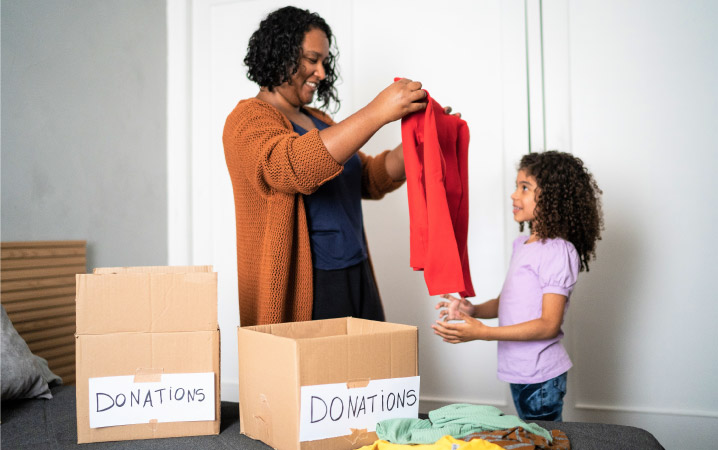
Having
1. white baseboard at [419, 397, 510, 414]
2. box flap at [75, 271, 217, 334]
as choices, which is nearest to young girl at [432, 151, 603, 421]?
box flap at [75, 271, 217, 334]

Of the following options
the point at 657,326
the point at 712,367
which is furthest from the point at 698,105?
the point at 712,367

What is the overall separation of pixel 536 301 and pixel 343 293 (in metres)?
0.52

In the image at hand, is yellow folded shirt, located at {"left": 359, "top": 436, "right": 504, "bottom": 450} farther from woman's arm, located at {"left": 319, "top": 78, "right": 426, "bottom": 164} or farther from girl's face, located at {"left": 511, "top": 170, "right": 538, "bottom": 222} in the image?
girl's face, located at {"left": 511, "top": 170, "right": 538, "bottom": 222}

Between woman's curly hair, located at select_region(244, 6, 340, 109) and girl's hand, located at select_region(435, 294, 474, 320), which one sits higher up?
woman's curly hair, located at select_region(244, 6, 340, 109)

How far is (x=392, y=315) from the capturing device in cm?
241

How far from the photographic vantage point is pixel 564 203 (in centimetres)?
151

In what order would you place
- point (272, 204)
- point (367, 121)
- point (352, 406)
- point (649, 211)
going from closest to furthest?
point (352, 406) → point (367, 121) → point (272, 204) → point (649, 211)

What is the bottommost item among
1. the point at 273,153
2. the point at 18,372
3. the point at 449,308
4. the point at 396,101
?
the point at 18,372

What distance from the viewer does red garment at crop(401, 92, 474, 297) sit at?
1.16 m

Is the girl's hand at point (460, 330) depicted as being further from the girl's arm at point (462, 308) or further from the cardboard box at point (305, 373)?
the cardboard box at point (305, 373)

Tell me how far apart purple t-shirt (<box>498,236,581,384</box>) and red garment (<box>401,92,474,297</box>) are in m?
0.27

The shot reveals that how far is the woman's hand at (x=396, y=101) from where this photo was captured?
1.13m

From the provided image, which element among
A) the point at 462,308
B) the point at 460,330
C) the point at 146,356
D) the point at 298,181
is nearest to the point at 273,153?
the point at 298,181

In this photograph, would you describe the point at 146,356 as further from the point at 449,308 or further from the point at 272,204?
the point at 449,308
